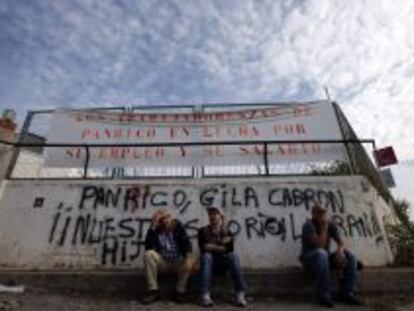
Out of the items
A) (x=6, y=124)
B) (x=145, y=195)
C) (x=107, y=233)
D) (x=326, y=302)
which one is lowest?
(x=326, y=302)

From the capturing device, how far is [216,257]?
7793 millimetres

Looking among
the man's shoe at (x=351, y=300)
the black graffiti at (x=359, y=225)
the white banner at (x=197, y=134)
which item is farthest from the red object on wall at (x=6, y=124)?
the man's shoe at (x=351, y=300)

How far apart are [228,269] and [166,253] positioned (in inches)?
42.1

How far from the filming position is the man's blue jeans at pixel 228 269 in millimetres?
7377

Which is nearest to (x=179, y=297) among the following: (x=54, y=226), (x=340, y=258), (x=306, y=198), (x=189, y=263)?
(x=189, y=263)

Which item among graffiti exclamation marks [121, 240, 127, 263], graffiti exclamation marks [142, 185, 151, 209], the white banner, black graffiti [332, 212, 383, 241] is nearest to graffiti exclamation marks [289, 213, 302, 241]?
black graffiti [332, 212, 383, 241]

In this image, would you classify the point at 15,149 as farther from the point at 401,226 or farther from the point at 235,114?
the point at 401,226

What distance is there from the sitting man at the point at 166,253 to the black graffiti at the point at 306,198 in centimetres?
226

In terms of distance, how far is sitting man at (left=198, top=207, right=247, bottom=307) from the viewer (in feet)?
24.1

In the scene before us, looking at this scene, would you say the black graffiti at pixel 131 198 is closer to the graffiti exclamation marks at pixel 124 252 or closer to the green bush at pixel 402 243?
the graffiti exclamation marks at pixel 124 252

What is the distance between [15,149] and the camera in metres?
10.3

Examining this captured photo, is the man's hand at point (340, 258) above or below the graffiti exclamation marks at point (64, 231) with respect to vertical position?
below

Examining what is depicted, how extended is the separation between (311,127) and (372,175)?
1.72 meters

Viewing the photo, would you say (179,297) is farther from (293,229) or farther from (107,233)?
(293,229)
